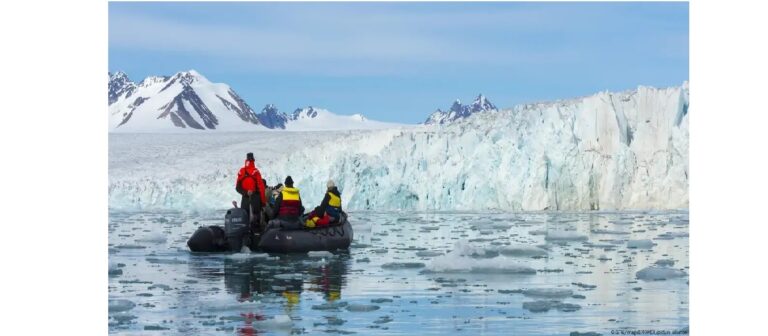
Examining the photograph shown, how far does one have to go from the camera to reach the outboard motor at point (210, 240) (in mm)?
13719

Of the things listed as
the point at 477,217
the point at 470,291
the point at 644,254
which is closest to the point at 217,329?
the point at 470,291

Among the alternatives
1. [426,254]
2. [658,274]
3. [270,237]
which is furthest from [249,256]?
[658,274]

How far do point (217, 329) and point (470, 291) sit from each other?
115 inches

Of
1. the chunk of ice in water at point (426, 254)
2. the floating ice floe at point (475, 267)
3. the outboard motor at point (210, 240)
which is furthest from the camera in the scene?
the outboard motor at point (210, 240)

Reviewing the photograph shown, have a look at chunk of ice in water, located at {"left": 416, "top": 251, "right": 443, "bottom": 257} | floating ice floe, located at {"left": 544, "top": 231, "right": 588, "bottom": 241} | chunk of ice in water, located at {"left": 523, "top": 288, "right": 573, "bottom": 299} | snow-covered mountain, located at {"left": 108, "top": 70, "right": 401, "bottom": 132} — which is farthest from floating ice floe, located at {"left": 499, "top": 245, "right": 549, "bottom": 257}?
snow-covered mountain, located at {"left": 108, "top": 70, "right": 401, "bottom": 132}

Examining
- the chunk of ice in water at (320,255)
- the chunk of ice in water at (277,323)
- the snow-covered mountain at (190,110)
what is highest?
the snow-covered mountain at (190,110)

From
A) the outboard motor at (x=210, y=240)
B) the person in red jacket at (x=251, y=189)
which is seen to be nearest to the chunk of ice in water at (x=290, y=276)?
the person in red jacket at (x=251, y=189)

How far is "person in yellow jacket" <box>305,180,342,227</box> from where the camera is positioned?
13625 millimetres

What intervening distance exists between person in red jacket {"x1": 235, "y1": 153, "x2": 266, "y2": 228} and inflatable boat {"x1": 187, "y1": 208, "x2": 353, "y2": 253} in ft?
0.51

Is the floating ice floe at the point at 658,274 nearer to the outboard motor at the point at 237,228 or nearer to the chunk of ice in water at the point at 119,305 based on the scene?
the chunk of ice in water at the point at 119,305

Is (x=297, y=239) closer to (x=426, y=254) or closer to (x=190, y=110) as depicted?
(x=426, y=254)

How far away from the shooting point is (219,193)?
28750 millimetres

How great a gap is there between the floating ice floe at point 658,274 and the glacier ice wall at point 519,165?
1530 cm

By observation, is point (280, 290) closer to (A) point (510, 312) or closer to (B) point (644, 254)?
(A) point (510, 312)
